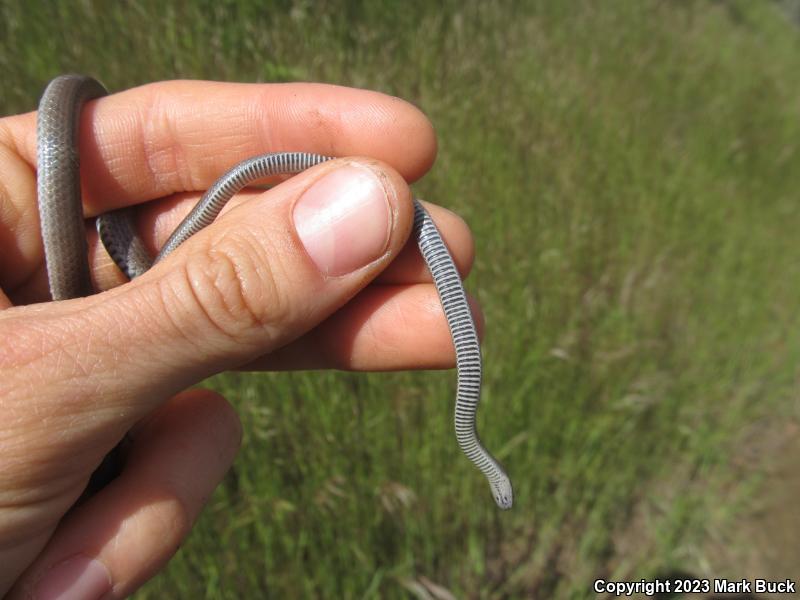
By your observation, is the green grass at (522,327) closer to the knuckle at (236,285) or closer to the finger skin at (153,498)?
the finger skin at (153,498)

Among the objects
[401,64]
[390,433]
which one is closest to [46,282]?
[390,433]

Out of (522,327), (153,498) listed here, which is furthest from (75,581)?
(522,327)

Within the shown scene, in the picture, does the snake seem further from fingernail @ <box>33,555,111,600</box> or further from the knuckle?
fingernail @ <box>33,555,111,600</box>

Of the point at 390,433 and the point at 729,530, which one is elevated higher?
the point at 390,433

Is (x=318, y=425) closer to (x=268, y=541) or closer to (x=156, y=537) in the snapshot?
(x=268, y=541)

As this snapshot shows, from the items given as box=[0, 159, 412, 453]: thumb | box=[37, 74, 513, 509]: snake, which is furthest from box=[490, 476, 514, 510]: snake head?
box=[0, 159, 412, 453]: thumb

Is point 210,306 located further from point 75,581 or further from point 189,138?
point 189,138
